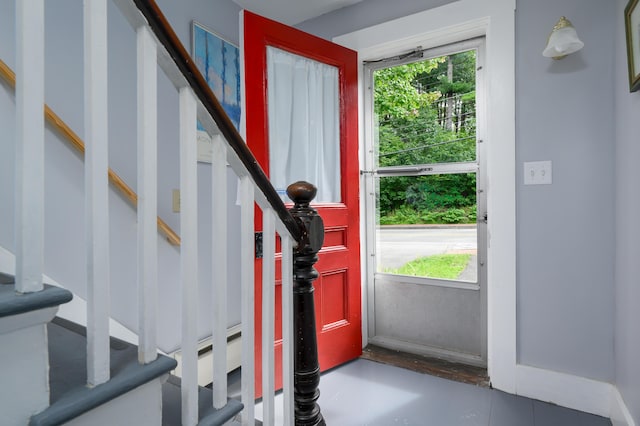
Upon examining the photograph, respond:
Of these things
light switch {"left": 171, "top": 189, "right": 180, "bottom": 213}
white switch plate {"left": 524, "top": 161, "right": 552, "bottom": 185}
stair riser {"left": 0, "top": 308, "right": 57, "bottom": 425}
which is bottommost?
stair riser {"left": 0, "top": 308, "right": 57, "bottom": 425}

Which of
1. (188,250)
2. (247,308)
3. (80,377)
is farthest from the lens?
(247,308)

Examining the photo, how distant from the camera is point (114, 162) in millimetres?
1754

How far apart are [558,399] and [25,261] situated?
7.80 ft

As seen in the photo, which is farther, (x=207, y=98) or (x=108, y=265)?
(x=207, y=98)

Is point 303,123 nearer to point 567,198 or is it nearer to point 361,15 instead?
point 361,15

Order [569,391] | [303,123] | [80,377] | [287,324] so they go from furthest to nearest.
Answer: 1. [303,123]
2. [569,391]
3. [287,324]
4. [80,377]

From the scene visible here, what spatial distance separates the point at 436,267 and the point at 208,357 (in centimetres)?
166

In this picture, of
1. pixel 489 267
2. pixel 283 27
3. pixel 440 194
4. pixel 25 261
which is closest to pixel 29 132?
pixel 25 261

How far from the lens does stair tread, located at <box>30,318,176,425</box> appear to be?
0.56m

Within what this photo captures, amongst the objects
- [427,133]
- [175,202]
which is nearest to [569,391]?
[427,133]

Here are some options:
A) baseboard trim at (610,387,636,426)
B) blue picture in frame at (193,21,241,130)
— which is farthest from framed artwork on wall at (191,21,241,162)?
baseboard trim at (610,387,636,426)

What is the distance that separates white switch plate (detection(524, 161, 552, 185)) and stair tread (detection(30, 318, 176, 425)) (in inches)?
77.6

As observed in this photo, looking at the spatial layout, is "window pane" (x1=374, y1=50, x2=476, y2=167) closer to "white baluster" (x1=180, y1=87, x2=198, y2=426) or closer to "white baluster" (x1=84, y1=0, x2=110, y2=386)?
"white baluster" (x1=180, y1=87, x2=198, y2=426)

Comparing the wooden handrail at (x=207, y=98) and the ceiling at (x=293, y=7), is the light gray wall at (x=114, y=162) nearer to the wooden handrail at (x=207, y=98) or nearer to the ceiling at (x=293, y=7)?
the ceiling at (x=293, y=7)
